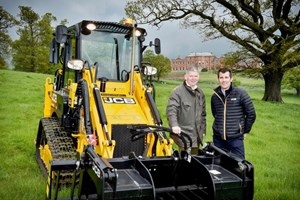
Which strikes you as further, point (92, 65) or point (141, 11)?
point (141, 11)

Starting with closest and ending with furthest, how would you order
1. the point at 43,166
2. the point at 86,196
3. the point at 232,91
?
1. the point at 86,196
2. the point at 232,91
3. the point at 43,166

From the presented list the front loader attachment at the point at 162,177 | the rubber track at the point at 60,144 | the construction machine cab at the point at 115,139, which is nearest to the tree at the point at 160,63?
the construction machine cab at the point at 115,139

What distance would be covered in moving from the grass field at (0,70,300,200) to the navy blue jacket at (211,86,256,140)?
1.18 m

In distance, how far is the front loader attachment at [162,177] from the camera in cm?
334

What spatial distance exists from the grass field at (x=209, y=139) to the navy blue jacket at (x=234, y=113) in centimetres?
118

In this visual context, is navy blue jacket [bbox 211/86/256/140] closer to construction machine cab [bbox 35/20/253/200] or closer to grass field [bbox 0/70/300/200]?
construction machine cab [bbox 35/20/253/200]

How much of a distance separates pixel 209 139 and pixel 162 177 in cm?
600

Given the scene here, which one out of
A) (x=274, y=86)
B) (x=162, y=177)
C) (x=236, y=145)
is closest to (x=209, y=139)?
(x=236, y=145)

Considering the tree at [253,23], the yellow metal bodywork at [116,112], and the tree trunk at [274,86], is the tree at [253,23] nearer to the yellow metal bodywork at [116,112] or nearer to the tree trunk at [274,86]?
the tree trunk at [274,86]

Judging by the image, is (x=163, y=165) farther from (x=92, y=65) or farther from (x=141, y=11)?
(x=141, y=11)

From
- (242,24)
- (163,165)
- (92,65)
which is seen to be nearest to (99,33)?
(92,65)

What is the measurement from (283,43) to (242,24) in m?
3.60

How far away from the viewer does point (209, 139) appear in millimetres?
9859

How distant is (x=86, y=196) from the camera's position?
376 cm
